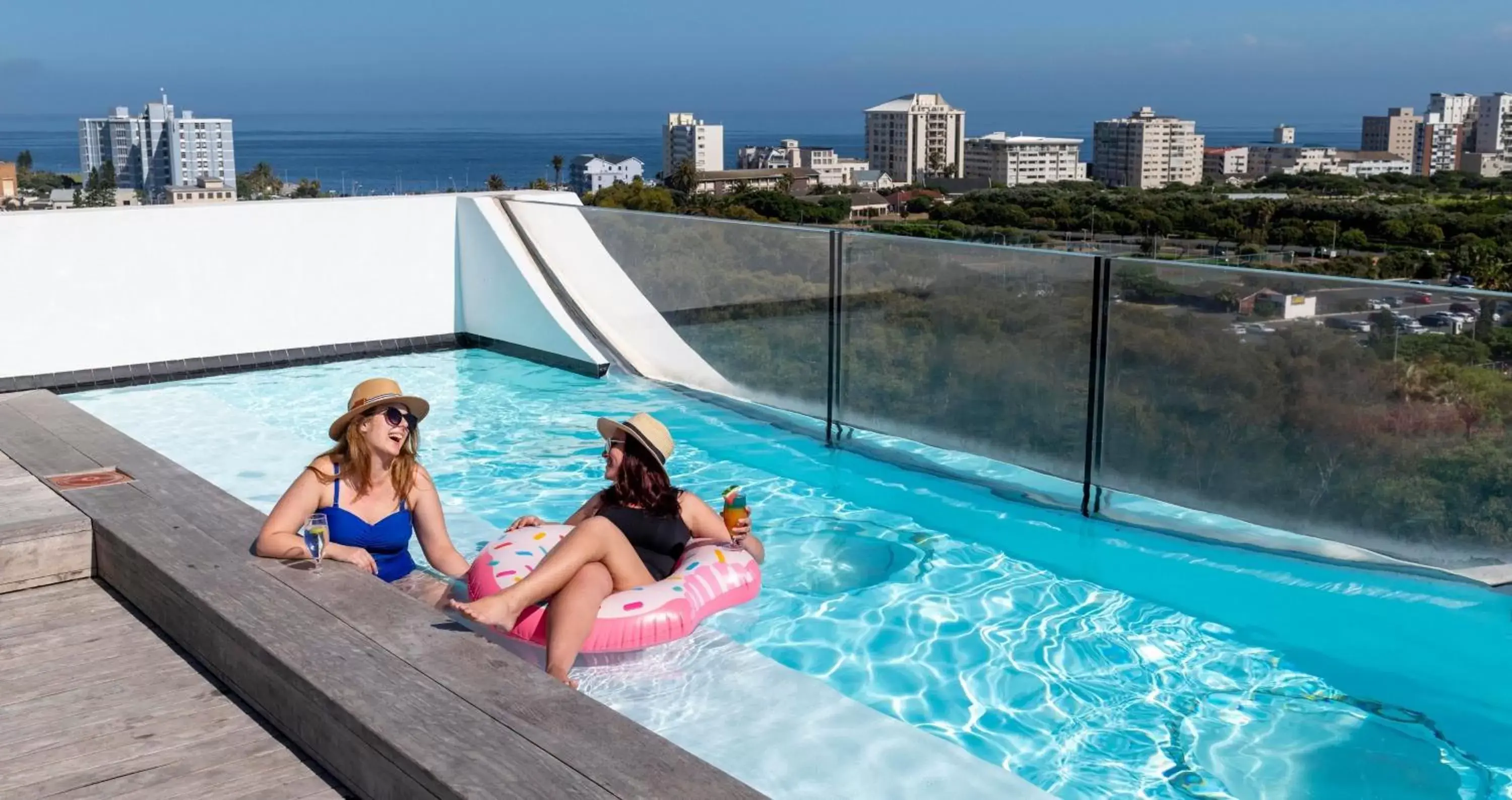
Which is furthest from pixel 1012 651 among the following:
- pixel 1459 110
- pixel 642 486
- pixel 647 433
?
pixel 1459 110

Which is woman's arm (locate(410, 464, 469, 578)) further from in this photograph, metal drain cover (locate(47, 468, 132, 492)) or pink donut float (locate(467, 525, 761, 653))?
metal drain cover (locate(47, 468, 132, 492))

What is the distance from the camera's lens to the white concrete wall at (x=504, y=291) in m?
10.1

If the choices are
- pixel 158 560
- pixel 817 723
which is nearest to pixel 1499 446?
pixel 817 723

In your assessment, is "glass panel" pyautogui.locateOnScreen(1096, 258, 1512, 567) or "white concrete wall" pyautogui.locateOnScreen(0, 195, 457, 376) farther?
"white concrete wall" pyautogui.locateOnScreen(0, 195, 457, 376)

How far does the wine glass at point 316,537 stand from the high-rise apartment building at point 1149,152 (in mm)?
107529

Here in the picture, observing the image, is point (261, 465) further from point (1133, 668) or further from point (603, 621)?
point (1133, 668)

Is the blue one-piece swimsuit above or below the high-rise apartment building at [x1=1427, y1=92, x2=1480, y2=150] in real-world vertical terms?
below

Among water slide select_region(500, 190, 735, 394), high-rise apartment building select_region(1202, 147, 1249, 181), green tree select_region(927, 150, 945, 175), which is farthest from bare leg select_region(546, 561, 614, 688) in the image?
green tree select_region(927, 150, 945, 175)

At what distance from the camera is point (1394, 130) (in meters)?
148

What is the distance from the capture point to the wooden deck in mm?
2787

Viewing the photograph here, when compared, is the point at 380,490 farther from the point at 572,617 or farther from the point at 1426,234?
the point at 1426,234

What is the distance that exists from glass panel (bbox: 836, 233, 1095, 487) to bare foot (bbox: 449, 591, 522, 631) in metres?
3.48

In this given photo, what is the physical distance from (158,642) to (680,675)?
1632 millimetres

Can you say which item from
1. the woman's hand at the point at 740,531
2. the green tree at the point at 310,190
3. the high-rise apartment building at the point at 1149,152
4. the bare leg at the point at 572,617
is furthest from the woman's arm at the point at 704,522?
the high-rise apartment building at the point at 1149,152
